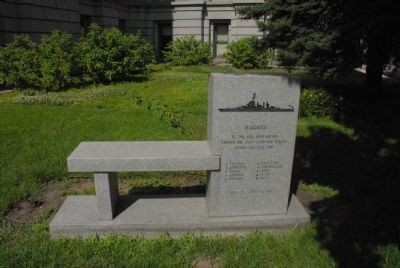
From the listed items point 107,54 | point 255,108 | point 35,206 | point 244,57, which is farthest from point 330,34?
point 244,57

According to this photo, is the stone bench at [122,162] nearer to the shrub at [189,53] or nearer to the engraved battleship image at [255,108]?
the engraved battleship image at [255,108]

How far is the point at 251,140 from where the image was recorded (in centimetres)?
408

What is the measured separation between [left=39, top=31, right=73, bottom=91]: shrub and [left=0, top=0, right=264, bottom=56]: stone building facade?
2853 mm

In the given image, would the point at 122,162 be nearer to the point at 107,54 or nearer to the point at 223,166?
the point at 223,166

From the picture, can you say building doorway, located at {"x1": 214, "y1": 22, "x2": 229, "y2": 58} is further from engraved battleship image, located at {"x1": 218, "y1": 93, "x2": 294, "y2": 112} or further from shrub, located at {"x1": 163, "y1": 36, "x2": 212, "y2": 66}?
engraved battleship image, located at {"x1": 218, "y1": 93, "x2": 294, "y2": 112}

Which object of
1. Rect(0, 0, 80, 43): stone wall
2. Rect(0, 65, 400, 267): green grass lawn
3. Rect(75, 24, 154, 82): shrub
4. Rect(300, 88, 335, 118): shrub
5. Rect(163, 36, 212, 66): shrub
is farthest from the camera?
Rect(163, 36, 212, 66): shrub

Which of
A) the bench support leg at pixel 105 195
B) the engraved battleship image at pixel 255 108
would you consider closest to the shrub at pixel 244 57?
the engraved battleship image at pixel 255 108

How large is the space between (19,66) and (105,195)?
969cm

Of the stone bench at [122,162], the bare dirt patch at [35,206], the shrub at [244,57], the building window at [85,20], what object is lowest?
the bare dirt patch at [35,206]

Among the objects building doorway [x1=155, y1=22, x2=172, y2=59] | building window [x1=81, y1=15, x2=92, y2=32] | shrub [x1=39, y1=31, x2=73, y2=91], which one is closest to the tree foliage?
shrub [x1=39, y1=31, x2=73, y2=91]

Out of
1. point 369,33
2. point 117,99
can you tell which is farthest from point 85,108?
point 369,33

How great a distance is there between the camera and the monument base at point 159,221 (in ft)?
13.4

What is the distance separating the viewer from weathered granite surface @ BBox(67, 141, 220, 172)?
3.89 m

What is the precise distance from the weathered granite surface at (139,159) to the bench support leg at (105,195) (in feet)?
0.46
